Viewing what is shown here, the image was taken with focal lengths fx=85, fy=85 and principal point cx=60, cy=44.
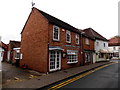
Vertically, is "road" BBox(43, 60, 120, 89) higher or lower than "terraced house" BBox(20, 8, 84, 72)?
lower

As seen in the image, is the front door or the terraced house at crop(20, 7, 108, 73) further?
the front door

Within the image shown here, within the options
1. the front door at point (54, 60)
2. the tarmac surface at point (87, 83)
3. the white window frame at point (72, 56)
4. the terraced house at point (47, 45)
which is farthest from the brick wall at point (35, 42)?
the white window frame at point (72, 56)

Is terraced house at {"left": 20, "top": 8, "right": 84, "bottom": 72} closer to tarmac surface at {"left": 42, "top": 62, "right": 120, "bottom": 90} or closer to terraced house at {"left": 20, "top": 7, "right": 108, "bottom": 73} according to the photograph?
terraced house at {"left": 20, "top": 7, "right": 108, "bottom": 73}

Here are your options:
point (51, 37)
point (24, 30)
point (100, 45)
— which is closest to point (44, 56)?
point (51, 37)

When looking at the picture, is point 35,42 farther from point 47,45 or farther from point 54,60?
point 54,60

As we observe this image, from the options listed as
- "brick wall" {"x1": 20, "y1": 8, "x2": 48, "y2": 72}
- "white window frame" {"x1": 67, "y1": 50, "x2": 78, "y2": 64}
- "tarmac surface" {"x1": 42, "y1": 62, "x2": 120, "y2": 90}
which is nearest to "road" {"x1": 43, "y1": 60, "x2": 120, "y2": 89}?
"tarmac surface" {"x1": 42, "y1": 62, "x2": 120, "y2": 90}

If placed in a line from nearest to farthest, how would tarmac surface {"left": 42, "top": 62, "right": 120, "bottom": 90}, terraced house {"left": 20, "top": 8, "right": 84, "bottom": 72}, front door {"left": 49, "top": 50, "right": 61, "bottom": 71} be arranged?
tarmac surface {"left": 42, "top": 62, "right": 120, "bottom": 90} < terraced house {"left": 20, "top": 8, "right": 84, "bottom": 72} < front door {"left": 49, "top": 50, "right": 61, "bottom": 71}

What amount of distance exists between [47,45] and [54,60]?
218 centimetres

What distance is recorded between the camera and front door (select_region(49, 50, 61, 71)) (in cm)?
991

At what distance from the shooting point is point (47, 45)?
9469 mm

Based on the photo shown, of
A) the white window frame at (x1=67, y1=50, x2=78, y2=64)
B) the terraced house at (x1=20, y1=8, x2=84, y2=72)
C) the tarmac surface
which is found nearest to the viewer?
the tarmac surface

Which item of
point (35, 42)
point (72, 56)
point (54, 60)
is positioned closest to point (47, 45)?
point (54, 60)

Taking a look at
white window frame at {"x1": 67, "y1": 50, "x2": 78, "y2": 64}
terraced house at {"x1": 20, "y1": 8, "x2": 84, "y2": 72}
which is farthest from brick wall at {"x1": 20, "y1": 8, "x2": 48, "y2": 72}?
white window frame at {"x1": 67, "y1": 50, "x2": 78, "y2": 64}

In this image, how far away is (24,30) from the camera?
13.8 m
